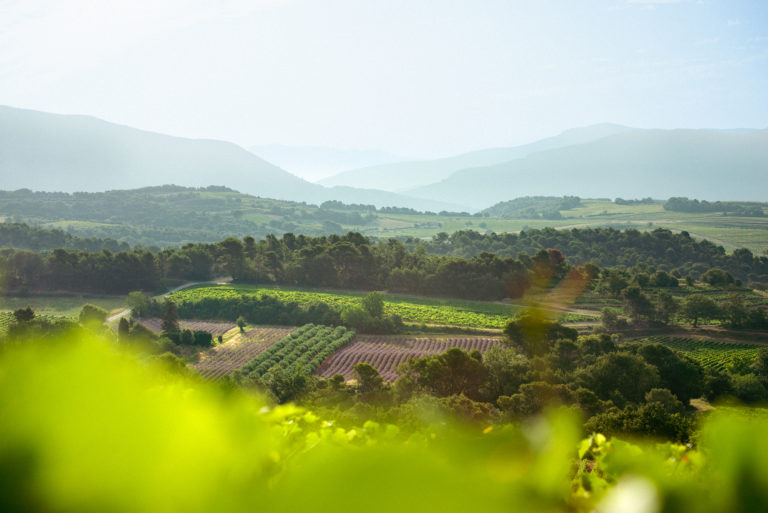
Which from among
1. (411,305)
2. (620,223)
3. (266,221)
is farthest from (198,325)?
A: (620,223)

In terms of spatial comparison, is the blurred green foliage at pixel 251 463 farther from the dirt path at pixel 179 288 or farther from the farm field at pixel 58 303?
the farm field at pixel 58 303

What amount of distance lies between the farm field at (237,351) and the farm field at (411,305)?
6.44 meters

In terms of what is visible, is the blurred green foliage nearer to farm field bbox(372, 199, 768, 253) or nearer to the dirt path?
the dirt path

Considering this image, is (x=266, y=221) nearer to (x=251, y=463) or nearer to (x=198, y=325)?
(x=198, y=325)

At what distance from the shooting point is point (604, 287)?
46.9 m

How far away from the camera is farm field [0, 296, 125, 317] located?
4200cm

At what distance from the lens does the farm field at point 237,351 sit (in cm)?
2742

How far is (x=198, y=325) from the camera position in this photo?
38.9 m

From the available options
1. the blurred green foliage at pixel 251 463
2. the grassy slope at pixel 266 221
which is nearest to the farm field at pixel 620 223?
the grassy slope at pixel 266 221

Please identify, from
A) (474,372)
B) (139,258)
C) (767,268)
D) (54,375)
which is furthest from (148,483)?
(767,268)

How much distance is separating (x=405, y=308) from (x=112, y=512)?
42.5 meters

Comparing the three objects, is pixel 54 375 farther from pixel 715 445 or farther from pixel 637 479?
pixel 715 445

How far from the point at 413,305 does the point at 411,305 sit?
8.5 inches

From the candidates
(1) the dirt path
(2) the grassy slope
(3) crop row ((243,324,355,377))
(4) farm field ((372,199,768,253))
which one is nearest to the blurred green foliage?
(3) crop row ((243,324,355,377))
